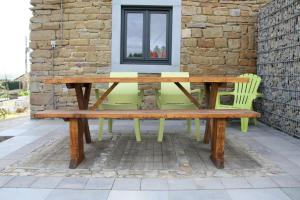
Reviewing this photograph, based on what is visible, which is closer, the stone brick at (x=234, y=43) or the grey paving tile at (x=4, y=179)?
the grey paving tile at (x=4, y=179)

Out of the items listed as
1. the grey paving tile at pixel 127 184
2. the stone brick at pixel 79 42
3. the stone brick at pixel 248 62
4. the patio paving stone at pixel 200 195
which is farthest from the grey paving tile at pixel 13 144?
the stone brick at pixel 248 62

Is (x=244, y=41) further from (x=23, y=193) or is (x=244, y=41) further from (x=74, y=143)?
(x=23, y=193)

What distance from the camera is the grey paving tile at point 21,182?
246 cm

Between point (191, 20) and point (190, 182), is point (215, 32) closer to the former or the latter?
Answer: point (191, 20)

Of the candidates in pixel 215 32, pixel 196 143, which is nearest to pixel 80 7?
pixel 215 32

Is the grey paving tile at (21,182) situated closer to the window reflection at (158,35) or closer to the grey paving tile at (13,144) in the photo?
the grey paving tile at (13,144)

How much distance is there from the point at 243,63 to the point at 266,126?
4.03 ft

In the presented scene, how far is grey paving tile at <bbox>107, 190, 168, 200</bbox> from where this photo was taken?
7.36ft

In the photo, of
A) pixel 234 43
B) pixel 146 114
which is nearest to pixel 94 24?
pixel 234 43

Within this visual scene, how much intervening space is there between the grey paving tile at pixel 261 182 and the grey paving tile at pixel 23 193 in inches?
60.9

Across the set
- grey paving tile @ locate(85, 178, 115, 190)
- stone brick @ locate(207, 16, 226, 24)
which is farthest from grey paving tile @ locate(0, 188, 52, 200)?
stone brick @ locate(207, 16, 226, 24)

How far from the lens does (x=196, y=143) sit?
3.89 m

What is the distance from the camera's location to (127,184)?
251 cm

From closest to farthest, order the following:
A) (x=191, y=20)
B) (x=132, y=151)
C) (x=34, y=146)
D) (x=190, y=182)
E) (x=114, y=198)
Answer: (x=114, y=198), (x=190, y=182), (x=132, y=151), (x=34, y=146), (x=191, y=20)
